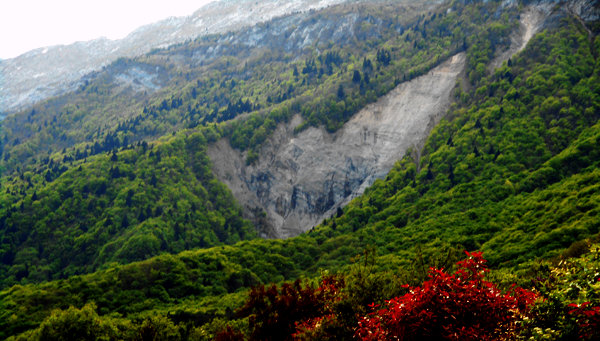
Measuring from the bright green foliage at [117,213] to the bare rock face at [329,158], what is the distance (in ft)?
37.6

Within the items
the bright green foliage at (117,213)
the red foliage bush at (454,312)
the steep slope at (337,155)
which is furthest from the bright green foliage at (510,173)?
the red foliage bush at (454,312)

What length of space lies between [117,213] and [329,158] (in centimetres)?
8128

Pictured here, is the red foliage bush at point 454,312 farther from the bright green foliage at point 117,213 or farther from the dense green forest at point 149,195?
the dense green forest at point 149,195

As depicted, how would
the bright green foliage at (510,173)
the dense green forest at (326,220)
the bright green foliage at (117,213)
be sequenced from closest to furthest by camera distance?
the dense green forest at (326,220) < the bright green foliage at (510,173) < the bright green foliage at (117,213)

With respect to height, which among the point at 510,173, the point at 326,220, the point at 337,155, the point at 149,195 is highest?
the point at 149,195

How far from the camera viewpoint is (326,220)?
471 feet

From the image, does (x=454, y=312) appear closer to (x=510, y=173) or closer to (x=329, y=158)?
(x=510, y=173)

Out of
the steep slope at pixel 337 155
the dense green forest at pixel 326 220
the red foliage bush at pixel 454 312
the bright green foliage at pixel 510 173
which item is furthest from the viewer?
the steep slope at pixel 337 155

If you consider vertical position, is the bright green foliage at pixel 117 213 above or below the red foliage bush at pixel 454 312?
below

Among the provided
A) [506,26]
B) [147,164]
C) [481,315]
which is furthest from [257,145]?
[481,315]

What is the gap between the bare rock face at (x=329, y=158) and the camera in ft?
526

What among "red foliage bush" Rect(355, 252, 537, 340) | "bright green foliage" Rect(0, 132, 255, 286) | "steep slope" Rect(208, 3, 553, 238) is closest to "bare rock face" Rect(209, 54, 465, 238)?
"steep slope" Rect(208, 3, 553, 238)

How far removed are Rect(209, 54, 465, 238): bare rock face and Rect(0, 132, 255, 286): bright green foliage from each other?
11.4 metres

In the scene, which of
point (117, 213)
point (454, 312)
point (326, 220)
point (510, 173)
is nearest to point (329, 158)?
point (326, 220)
